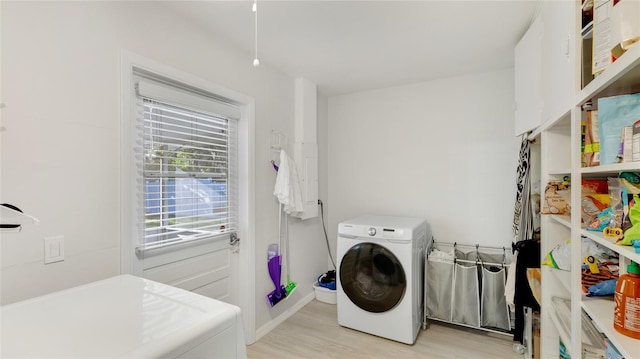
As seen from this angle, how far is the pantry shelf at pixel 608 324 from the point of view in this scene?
80cm

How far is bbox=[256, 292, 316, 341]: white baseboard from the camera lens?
2432 mm

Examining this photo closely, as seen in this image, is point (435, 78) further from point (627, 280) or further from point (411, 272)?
point (627, 280)

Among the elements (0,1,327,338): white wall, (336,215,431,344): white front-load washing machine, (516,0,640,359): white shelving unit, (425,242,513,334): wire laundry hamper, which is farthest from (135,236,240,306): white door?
(516,0,640,359): white shelving unit

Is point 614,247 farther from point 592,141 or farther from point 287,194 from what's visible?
point 287,194

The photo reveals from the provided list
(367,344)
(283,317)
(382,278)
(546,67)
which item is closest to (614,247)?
(546,67)

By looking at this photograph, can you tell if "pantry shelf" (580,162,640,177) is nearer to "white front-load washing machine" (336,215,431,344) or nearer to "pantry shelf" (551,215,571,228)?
"pantry shelf" (551,215,571,228)

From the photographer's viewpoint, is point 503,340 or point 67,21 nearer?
point 67,21

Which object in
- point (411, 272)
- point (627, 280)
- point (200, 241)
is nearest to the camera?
point (627, 280)

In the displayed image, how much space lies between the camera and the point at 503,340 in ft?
→ 7.66

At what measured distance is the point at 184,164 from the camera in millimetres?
1950

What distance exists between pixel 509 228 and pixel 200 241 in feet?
8.73

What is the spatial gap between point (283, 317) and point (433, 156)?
2192 mm

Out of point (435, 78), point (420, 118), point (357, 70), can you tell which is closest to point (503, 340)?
point (420, 118)

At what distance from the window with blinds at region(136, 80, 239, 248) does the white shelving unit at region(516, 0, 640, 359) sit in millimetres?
2035
